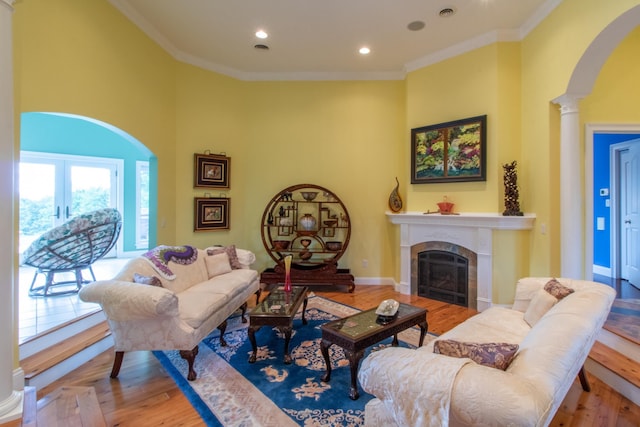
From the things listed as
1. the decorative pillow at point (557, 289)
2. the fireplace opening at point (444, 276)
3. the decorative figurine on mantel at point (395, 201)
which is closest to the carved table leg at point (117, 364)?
the decorative pillow at point (557, 289)

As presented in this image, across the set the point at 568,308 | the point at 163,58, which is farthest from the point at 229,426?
the point at 163,58

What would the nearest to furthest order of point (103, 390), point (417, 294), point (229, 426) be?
point (229, 426) < point (103, 390) < point (417, 294)

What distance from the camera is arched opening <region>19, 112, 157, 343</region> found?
5.49 m

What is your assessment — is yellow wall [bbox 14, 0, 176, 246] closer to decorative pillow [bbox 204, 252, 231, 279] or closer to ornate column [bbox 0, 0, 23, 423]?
ornate column [bbox 0, 0, 23, 423]

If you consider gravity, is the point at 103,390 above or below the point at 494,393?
below

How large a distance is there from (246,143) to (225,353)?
3.57m

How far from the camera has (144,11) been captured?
366 cm

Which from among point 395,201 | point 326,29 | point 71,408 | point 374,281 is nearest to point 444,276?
point 374,281

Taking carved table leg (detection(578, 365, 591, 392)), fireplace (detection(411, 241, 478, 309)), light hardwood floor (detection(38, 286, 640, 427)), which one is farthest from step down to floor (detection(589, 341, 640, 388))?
fireplace (detection(411, 241, 478, 309))

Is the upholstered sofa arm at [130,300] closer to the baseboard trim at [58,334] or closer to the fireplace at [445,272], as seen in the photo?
the baseboard trim at [58,334]

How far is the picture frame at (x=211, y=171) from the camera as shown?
480 cm

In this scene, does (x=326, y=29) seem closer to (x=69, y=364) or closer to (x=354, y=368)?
(x=354, y=368)

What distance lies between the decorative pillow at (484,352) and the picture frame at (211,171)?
428cm

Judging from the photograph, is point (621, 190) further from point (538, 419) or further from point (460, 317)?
point (538, 419)
